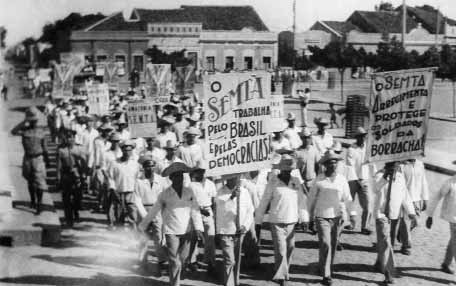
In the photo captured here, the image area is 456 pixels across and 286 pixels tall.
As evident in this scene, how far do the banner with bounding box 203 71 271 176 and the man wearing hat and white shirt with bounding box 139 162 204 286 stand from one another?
41 cm

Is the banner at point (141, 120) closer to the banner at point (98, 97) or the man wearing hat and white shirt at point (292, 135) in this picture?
the man wearing hat and white shirt at point (292, 135)

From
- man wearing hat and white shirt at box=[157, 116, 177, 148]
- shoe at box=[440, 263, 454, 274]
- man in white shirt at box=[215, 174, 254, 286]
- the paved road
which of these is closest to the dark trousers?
the paved road

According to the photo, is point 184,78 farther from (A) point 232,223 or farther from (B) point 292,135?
(A) point 232,223

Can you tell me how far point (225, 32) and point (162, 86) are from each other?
1504 cm

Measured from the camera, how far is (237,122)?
6.79 metres

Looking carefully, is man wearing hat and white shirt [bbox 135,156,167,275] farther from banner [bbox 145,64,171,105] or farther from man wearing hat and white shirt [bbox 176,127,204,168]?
banner [bbox 145,64,171,105]

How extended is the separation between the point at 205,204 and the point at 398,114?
2465mm

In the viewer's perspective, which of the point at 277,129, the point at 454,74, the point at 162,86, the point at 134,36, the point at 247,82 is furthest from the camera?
the point at 134,36

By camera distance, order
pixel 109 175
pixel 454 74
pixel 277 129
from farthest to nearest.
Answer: pixel 454 74
pixel 277 129
pixel 109 175

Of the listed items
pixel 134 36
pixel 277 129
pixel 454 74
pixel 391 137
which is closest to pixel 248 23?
pixel 134 36

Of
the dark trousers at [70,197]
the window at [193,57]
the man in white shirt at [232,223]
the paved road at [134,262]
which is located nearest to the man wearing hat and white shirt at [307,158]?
the paved road at [134,262]

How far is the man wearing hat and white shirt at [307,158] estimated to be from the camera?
933 cm

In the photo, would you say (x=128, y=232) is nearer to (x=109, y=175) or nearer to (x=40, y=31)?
(x=109, y=175)

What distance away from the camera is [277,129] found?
31.8ft
